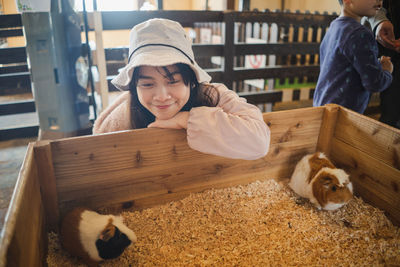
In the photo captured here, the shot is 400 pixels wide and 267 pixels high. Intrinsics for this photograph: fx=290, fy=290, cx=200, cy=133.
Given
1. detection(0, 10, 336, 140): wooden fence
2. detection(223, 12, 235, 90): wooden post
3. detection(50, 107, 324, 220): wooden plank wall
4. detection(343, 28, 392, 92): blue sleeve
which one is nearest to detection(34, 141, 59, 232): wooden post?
detection(50, 107, 324, 220): wooden plank wall

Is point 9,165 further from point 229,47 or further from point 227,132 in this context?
point 229,47

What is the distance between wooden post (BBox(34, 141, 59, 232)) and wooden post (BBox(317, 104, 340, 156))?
1.10 metres

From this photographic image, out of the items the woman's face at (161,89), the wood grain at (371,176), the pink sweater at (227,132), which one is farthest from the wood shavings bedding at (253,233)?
the woman's face at (161,89)

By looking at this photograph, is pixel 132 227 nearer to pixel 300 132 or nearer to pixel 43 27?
pixel 300 132

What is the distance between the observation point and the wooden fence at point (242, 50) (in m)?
2.51

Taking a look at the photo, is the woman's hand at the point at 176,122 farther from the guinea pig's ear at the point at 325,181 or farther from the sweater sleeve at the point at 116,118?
the guinea pig's ear at the point at 325,181

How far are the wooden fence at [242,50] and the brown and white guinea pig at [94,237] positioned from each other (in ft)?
6.52

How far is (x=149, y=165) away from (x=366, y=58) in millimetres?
1072

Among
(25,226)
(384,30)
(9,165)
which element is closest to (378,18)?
(384,30)

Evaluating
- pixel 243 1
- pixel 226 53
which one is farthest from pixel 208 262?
pixel 243 1

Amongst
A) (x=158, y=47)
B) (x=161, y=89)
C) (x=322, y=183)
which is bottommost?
(x=322, y=183)

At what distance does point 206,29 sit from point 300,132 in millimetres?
4032

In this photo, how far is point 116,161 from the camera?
3.30ft

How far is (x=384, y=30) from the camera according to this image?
1.64 m
